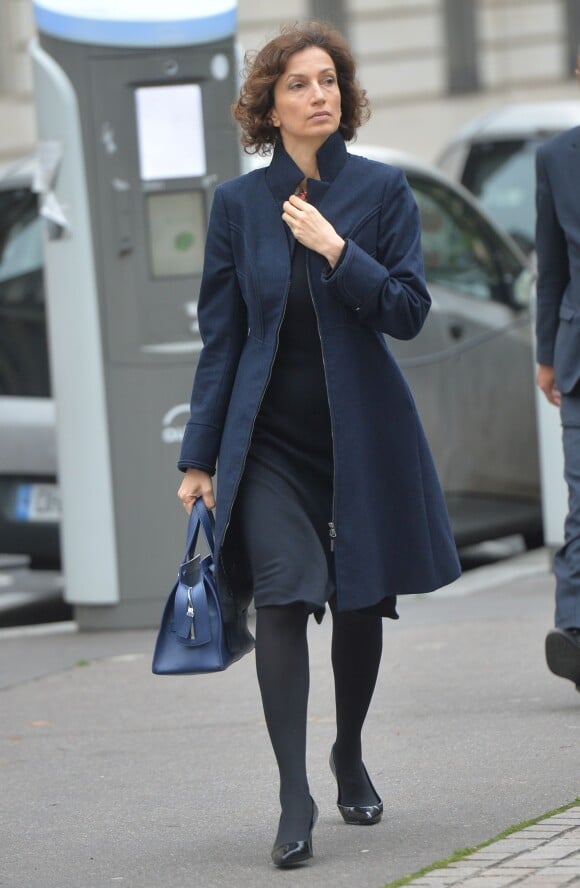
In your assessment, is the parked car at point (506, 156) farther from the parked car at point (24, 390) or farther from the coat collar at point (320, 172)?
the coat collar at point (320, 172)

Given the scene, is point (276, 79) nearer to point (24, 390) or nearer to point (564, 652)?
point (564, 652)

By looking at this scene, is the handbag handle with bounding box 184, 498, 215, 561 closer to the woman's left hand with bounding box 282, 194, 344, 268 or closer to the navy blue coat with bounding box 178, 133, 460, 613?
the navy blue coat with bounding box 178, 133, 460, 613

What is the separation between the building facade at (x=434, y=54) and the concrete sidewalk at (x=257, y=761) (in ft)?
64.0

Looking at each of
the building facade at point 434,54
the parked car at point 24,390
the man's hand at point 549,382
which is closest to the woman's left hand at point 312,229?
the man's hand at point 549,382

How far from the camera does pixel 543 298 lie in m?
5.91

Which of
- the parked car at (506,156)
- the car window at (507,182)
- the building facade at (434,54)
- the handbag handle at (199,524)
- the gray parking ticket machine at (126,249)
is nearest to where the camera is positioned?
the handbag handle at (199,524)

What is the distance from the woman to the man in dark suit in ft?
3.75

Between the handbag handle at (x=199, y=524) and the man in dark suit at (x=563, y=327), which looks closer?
the handbag handle at (x=199, y=524)

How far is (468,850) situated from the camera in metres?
4.23

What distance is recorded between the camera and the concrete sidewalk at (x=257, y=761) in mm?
4343

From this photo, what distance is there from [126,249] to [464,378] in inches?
77.2

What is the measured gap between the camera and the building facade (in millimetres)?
26609

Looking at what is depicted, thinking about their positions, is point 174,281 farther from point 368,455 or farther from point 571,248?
point 368,455

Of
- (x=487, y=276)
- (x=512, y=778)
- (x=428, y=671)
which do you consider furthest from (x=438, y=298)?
(x=512, y=778)
